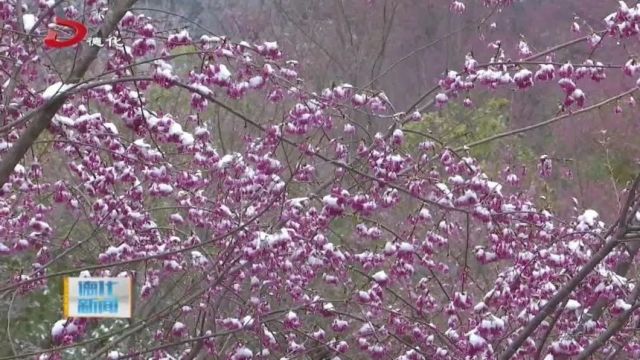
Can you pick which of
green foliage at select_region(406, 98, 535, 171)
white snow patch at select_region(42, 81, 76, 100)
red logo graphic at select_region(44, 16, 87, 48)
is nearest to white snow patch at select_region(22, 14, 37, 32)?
white snow patch at select_region(42, 81, 76, 100)

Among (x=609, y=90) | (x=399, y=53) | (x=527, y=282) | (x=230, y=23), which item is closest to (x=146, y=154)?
(x=527, y=282)

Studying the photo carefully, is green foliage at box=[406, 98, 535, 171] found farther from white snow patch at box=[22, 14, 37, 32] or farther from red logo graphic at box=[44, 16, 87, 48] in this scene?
red logo graphic at box=[44, 16, 87, 48]

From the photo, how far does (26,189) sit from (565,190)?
993 centimetres

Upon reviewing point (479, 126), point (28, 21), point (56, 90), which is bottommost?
point (56, 90)

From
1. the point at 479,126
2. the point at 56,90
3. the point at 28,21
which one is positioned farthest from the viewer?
the point at 479,126

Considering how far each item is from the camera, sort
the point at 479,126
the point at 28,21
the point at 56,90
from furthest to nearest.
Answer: the point at 479,126 < the point at 28,21 < the point at 56,90

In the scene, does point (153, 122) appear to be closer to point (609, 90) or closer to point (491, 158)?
point (491, 158)

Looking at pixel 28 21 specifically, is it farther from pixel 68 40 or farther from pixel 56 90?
pixel 68 40

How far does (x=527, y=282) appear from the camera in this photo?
453cm

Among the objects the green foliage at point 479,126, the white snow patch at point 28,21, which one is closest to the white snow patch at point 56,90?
the white snow patch at point 28,21

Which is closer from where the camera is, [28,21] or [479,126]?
[28,21]

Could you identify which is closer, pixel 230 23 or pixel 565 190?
pixel 230 23

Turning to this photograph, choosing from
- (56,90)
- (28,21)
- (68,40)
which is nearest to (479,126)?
(28,21)

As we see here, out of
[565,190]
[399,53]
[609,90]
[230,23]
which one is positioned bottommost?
[565,190]
